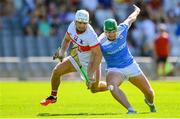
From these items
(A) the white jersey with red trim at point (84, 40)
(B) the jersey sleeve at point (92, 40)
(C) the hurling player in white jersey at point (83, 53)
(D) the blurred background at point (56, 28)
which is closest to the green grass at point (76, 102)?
(C) the hurling player in white jersey at point (83, 53)

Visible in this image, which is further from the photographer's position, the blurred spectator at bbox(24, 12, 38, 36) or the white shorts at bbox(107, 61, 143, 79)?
the blurred spectator at bbox(24, 12, 38, 36)

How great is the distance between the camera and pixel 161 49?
32.3m

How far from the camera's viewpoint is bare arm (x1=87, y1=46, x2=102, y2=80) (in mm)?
18902

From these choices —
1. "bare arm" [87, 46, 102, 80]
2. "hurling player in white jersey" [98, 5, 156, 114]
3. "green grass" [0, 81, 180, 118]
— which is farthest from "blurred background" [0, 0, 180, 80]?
"hurling player in white jersey" [98, 5, 156, 114]

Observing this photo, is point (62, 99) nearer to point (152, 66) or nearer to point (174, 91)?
point (174, 91)

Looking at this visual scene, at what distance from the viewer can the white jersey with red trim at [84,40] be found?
19.0 meters

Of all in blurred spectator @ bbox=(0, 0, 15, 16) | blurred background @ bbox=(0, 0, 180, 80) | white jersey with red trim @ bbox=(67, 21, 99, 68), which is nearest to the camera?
white jersey with red trim @ bbox=(67, 21, 99, 68)

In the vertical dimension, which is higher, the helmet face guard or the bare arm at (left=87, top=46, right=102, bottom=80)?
the helmet face guard

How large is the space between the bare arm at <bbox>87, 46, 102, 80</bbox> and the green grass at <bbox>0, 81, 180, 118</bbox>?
2.91 feet

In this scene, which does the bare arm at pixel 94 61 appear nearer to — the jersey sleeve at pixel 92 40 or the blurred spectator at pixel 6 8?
the jersey sleeve at pixel 92 40

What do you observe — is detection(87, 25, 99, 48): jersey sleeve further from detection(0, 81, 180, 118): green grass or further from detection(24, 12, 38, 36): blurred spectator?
detection(24, 12, 38, 36): blurred spectator

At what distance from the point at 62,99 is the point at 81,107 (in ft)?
9.24

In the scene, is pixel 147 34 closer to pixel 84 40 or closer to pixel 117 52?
pixel 84 40

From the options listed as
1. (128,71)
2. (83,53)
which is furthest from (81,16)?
(128,71)
